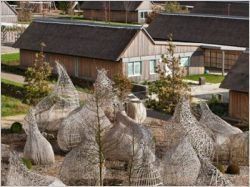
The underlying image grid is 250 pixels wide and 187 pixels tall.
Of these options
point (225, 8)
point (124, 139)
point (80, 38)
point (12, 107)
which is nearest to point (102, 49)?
point (80, 38)

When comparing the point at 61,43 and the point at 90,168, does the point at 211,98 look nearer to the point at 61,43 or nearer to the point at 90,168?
the point at 61,43

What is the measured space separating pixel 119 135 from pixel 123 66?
57.3ft

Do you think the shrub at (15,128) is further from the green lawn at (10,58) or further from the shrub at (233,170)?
the green lawn at (10,58)

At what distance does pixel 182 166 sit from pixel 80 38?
23.9m

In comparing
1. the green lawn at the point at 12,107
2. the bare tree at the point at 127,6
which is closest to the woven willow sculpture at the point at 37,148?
the green lawn at the point at 12,107

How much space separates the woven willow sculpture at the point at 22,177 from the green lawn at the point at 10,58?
31.2m

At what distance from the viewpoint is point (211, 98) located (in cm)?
3731

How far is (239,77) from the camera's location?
3288 cm

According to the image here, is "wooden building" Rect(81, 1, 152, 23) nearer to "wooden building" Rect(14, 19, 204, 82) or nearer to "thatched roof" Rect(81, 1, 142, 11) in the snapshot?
"thatched roof" Rect(81, 1, 142, 11)

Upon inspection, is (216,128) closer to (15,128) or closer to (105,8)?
(15,128)

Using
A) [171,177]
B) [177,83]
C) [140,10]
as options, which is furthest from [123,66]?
[140,10]

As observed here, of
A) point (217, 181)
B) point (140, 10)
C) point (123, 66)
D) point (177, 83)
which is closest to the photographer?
point (217, 181)

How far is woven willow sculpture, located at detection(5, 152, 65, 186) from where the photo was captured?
704 inches

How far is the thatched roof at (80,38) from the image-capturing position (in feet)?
139
